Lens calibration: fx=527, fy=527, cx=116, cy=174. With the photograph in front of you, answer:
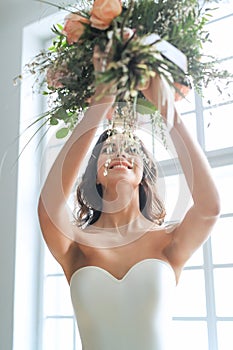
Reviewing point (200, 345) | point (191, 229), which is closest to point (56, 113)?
point (191, 229)

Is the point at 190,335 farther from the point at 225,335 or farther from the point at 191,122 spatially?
the point at 191,122

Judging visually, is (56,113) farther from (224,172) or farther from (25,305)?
(25,305)

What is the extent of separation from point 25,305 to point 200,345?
98 cm

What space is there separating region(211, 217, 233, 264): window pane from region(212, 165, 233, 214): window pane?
54 millimetres

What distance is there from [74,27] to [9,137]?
6.51 ft

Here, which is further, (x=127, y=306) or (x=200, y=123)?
(x=200, y=123)

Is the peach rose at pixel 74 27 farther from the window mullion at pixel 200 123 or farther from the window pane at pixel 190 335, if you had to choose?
the window pane at pixel 190 335

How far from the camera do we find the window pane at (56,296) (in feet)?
9.38

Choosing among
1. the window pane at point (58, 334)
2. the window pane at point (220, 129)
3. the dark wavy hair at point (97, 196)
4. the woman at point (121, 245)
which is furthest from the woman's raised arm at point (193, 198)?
the window pane at point (58, 334)

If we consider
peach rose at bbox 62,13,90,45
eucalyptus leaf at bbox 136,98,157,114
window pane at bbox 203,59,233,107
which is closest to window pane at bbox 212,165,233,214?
window pane at bbox 203,59,233,107

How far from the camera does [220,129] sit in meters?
2.37

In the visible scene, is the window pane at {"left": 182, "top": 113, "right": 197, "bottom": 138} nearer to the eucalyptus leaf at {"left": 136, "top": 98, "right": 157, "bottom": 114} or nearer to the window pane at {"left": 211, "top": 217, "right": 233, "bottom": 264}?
the window pane at {"left": 211, "top": 217, "right": 233, "bottom": 264}

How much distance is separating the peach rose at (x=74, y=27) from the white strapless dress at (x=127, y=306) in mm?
686

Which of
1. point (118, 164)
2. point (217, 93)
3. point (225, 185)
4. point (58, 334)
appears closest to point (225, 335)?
point (225, 185)
